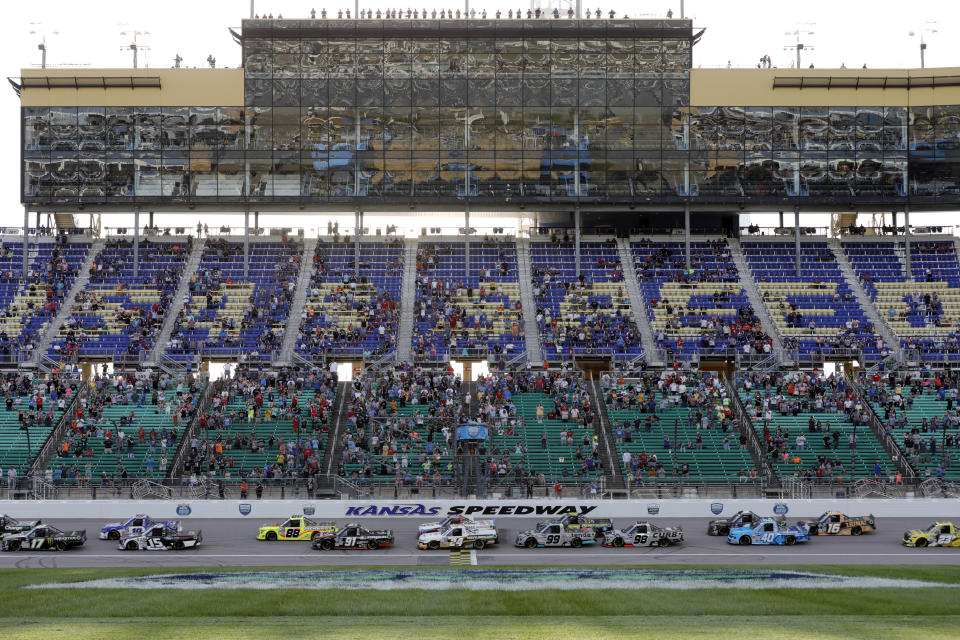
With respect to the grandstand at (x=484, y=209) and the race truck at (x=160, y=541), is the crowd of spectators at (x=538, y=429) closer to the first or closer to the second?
the grandstand at (x=484, y=209)

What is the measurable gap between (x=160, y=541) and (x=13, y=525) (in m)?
6.42

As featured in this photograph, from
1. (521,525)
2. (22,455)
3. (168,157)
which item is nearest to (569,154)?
(168,157)

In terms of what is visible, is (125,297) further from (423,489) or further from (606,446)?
(606,446)

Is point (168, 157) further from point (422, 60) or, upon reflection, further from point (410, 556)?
point (410, 556)

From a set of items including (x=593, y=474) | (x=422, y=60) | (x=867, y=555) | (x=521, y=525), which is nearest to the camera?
(x=867, y=555)

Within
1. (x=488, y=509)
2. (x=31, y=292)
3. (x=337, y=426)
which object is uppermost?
(x=31, y=292)

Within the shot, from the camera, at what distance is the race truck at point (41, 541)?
4622cm

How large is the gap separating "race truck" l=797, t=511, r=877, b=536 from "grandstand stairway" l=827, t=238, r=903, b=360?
2407 centimetres

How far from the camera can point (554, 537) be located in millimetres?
46906

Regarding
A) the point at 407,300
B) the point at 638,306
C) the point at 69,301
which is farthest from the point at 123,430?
the point at 638,306

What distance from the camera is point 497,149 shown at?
7950cm

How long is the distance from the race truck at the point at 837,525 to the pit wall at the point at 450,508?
4.50 metres

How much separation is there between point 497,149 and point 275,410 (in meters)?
25.2

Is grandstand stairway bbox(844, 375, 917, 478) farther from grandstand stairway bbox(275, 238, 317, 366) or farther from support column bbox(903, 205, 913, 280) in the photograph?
grandstand stairway bbox(275, 238, 317, 366)
